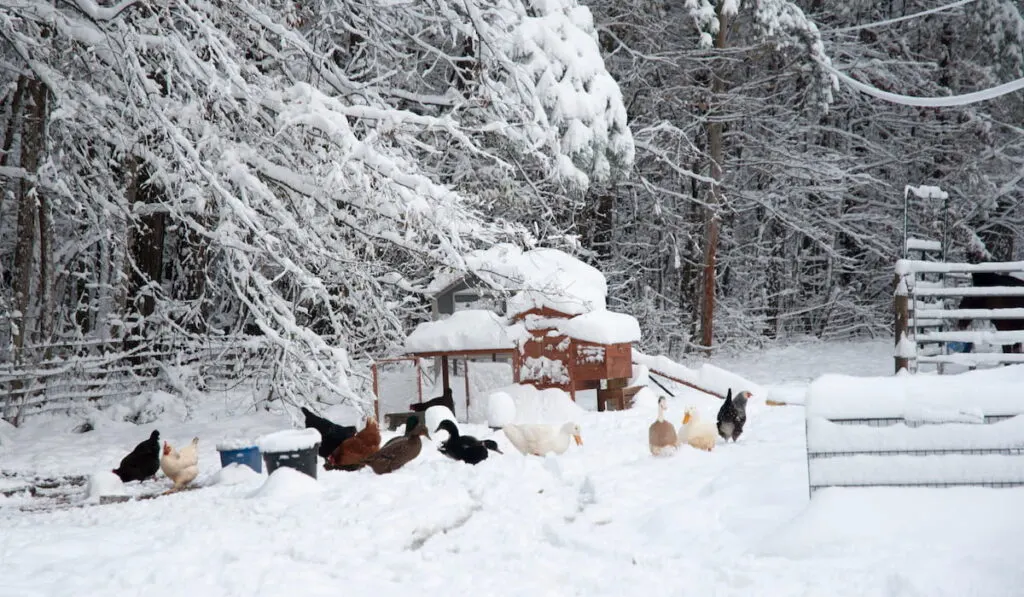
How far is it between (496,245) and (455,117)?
3.85 m

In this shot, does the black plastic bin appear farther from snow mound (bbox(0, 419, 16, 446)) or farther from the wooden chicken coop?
snow mound (bbox(0, 419, 16, 446))

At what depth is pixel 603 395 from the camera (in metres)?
11.4

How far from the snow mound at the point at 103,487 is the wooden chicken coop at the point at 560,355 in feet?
17.2

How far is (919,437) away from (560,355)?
6337 mm

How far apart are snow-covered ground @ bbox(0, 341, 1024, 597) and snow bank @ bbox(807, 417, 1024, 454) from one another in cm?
24

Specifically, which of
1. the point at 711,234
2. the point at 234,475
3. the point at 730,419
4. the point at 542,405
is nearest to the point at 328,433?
the point at 234,475

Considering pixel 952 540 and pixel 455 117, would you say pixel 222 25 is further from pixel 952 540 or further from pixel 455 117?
pixel 952 540

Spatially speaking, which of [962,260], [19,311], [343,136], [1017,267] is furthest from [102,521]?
[962,260]

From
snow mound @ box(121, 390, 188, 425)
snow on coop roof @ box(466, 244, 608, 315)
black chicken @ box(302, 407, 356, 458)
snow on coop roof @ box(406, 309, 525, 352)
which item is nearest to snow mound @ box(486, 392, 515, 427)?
snow on coop roof @ box(466, 244, 608, 315)

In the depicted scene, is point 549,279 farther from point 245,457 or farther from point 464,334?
point 245,457

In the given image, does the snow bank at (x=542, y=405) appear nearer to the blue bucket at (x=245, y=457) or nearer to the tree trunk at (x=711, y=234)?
the blue bucket at (x=245, y=457)

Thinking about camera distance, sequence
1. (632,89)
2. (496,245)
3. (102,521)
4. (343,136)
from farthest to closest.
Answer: (632,89) → (496,245) → (343,136) → (102,521)

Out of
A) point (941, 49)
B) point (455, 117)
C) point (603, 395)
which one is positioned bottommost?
point (603, 395)

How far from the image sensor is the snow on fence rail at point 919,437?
4586mm
